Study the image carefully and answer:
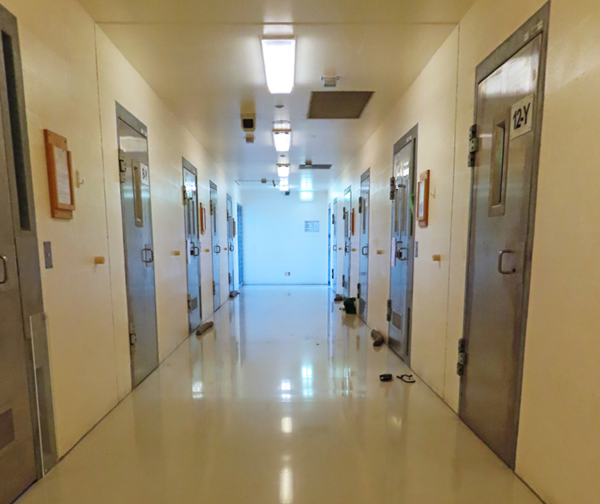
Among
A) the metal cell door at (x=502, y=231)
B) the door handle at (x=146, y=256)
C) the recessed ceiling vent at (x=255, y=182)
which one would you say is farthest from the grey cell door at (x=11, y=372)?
the recessed ceiling vent at (x=255, y=182)

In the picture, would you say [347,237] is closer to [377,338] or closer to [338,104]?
[377,338]

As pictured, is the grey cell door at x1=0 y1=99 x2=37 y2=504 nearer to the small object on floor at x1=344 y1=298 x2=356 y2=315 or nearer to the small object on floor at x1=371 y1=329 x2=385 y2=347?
the small object on floor at x1=371 y1=329 x2=385 y2=347

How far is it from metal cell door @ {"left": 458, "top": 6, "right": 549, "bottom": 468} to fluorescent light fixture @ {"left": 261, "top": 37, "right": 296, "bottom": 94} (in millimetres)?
1291

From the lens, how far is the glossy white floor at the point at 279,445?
142 centimetres

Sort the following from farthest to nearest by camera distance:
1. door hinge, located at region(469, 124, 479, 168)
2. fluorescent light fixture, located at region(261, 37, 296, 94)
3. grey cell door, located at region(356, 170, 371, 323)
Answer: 1. grey cell door, located at region(356, 170, 371, 323)
2. fluorescent light fixture, located at region(261, 37, 296, 94)
3. door hinge, located at region(469, 124, 479, 168)

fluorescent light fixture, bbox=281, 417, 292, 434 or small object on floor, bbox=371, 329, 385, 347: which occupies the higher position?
fluorescent light fixture, bbox=281, 417, 292, 434

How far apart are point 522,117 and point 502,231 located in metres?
0.56

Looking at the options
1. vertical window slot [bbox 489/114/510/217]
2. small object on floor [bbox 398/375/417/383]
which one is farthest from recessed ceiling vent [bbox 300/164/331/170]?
vertical window slot [bbox 489/114/510/217]

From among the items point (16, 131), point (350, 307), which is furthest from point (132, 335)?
Result: point (350, 307)

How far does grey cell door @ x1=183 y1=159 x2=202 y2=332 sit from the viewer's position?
12.7 feet

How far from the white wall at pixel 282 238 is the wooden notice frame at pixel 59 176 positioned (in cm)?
729

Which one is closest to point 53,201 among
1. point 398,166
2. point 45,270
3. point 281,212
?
point 45,270

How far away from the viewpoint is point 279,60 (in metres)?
2.29

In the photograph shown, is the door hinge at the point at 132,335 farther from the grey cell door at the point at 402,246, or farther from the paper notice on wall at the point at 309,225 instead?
the paper notice on wall at the point at 309,225
